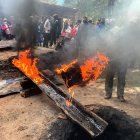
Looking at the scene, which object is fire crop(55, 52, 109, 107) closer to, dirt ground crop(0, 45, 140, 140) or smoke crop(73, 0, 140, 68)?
dirt ground crop(0, 45, 140, 140)

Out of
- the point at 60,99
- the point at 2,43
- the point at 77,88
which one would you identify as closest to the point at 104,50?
the point at 77,88

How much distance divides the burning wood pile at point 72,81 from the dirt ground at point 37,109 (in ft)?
1.26

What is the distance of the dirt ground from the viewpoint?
21.5ft

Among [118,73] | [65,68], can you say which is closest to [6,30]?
[65,68]

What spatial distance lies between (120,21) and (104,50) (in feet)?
3.73

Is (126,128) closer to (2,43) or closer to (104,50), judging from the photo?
(104,50)

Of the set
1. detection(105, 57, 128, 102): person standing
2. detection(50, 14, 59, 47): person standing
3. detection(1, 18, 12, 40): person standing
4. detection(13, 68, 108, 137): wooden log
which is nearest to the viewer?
detection(13, 68, 108, 137): wooden log

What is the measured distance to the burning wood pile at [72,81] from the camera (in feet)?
21.5

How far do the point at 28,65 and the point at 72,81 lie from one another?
1.90 metres

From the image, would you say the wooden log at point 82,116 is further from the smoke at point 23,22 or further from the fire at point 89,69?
the smoke at point 23,22

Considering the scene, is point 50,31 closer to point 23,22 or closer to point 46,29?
point 46,29

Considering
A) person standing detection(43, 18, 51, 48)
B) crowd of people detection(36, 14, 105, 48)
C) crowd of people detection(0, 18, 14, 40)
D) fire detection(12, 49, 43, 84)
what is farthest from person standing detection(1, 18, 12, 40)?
fire detection(12, 49, 43, 84)

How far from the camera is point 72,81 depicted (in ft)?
36.5

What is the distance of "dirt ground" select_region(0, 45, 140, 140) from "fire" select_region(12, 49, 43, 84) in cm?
61
